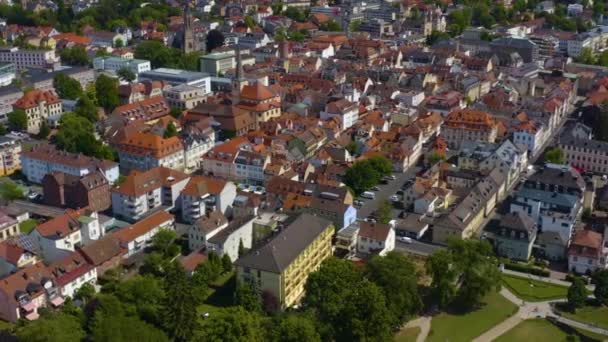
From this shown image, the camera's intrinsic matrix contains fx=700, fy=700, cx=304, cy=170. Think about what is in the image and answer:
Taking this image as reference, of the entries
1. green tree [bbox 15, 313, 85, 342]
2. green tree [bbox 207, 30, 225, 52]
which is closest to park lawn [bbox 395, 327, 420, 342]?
green tree [bbox 15, 313, 85, 342]

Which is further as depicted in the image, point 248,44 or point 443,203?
point 248,44

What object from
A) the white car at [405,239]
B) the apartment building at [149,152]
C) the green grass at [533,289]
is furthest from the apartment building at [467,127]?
the apartment building at [149,152]

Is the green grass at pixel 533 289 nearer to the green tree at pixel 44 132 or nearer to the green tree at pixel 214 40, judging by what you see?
the green tree at pixel 44 132

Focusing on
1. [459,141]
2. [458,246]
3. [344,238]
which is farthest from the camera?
[459,141]

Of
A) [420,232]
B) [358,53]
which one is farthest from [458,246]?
[358,53]

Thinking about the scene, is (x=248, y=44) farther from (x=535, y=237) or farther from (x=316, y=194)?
(x=535, y=237)

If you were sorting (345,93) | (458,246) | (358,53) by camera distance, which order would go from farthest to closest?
(358,53)
(345,93)
(458,246)
